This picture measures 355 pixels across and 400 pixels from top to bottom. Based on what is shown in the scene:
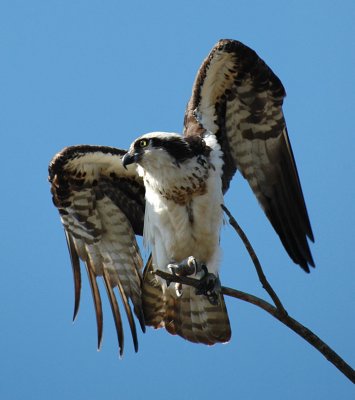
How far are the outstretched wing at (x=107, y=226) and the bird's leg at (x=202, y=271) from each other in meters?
1.12

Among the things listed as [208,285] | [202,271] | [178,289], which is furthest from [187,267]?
[178,289]

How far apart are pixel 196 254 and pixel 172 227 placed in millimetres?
332

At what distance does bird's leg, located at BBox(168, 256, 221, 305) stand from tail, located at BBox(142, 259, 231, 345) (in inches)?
15.8

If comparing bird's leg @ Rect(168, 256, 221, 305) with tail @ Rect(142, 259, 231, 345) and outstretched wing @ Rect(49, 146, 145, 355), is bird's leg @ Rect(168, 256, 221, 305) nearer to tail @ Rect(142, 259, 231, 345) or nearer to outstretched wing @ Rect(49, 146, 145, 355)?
tail @ Rect(142, 259, 231, 345)

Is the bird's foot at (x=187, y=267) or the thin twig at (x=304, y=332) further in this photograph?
the bird's foot at (x=187, y=267)

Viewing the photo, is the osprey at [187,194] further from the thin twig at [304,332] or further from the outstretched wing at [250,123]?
the thin twig at [304,332]

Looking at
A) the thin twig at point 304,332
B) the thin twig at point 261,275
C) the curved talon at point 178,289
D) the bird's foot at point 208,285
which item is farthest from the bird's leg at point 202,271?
the thin twig at point 261,275

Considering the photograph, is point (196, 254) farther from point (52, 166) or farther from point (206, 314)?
point (52, 166)

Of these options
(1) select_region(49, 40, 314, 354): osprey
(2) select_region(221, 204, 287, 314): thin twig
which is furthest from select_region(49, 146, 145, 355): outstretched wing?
(2) select_region(221, 204, 287, 314): thin twig

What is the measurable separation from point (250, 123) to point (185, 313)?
1.97 meters

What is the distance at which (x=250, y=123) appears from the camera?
8.55 metres

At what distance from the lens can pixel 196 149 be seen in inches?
311

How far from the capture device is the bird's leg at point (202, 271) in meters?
7.57

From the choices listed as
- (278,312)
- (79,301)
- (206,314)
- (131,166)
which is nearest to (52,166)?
(131,166)
